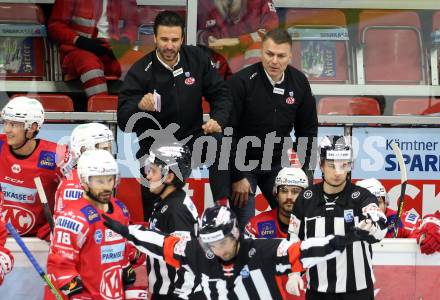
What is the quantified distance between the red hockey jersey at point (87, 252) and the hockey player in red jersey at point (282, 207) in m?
1.07

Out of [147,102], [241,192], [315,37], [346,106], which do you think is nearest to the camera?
[147,102]

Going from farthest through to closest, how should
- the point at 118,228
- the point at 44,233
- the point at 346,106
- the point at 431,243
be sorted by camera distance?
1. the point at 346,106
2. the point at 431,243
3. the point at 44,233
4. the point at 118,228

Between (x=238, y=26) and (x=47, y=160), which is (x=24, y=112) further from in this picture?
(x=238, y=26)

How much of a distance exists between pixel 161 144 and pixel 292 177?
941 millimetres

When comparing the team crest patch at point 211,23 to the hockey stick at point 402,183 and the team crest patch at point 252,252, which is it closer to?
the hockey stick at point 402,183

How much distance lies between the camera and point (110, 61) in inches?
318

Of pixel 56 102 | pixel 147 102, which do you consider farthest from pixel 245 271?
pixel 56 102

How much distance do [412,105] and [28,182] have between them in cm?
271

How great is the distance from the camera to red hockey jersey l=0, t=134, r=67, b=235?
22.9ft

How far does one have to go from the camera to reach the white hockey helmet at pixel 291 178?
6.98 meters

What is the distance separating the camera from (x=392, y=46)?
8.34m

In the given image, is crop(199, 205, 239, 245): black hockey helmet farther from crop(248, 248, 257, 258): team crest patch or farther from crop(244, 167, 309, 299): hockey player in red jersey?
crop(244, 167, 309, 299): hockey player in red jersey

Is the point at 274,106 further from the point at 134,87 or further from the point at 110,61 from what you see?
the point at 110,61

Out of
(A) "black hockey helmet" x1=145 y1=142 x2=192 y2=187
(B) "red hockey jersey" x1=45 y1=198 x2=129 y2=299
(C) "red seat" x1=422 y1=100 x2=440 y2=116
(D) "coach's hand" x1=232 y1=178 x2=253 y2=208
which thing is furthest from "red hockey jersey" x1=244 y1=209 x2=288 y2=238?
(C) "red seat" x1=422 y1=100 x2=440 y2=116
